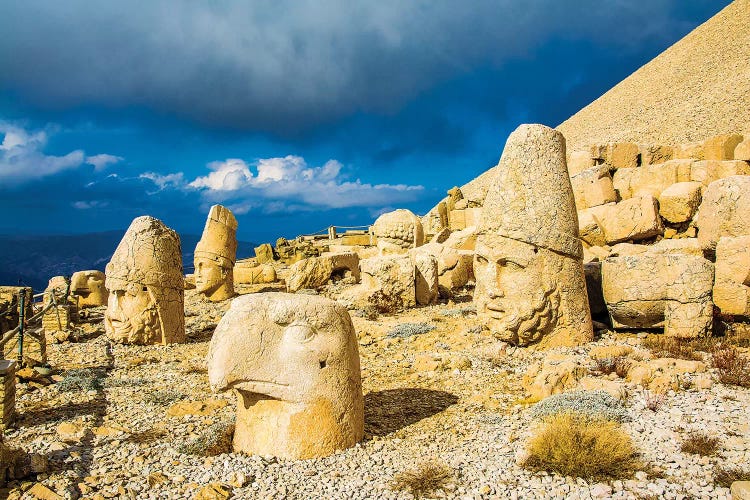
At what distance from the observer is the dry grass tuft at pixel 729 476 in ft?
12.2

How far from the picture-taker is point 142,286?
948 cm

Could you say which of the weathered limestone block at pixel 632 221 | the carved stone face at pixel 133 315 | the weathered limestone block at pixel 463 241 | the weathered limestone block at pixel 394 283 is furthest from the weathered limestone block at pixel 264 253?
the weathered limestone block at pixel 632 221

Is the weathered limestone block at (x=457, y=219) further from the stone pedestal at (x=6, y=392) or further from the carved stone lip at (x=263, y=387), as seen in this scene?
the carved stone lip at (x=263, y=387)

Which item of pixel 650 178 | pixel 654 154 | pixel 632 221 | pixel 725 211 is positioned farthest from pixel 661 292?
pixel 654 154

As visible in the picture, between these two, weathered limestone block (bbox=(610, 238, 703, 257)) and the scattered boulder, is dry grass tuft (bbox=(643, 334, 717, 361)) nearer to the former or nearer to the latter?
weathered limestone block (bbox=(610, 238, 703, 257))

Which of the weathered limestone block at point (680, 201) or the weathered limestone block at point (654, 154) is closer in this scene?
the weathered limestone block at point (680, 201)

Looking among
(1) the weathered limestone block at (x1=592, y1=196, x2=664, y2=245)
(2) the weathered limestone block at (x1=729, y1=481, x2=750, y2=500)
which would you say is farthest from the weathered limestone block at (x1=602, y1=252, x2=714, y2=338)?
(1) the weathered limestone block at (x1=592, y1=196, x2=664, y2=245)

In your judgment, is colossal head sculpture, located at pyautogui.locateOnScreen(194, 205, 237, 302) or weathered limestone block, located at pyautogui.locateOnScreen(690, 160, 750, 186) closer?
weathered limestone block, located at pyautogui.locateOnScreen(690, 160, 750, 186)

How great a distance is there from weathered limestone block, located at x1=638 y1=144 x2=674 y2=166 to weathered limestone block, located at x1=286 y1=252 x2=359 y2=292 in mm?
9639

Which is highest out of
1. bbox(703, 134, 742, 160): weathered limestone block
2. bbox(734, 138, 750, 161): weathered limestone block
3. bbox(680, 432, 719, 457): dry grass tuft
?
bbox(703, 134, 742, 160): weathered limestone block

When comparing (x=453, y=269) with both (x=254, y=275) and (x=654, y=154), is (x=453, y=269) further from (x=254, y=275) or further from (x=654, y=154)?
(x=654, y=154)

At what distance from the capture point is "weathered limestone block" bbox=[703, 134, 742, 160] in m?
15.0

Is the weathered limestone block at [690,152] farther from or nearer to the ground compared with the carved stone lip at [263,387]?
farther from the ground

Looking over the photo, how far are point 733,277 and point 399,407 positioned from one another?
5375 mm
